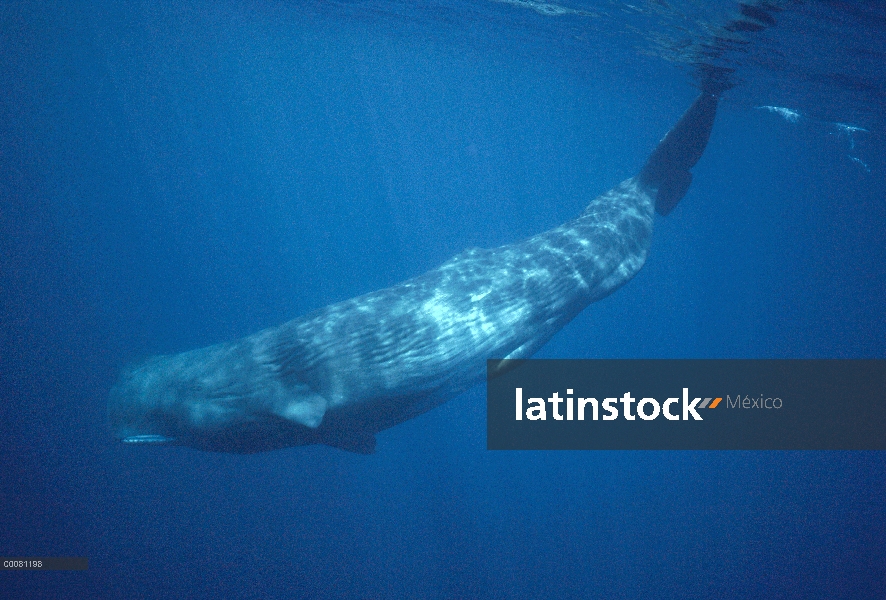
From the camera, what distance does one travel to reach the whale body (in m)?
5.53

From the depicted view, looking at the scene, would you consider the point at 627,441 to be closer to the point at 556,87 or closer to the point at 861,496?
the point at 861,496

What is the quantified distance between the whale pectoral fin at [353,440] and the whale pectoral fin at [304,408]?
836mm

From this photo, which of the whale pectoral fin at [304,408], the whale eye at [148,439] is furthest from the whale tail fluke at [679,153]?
the whale eye at [148,439]

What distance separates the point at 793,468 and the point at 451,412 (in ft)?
50.1

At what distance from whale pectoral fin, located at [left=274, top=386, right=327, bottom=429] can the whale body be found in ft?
0.04

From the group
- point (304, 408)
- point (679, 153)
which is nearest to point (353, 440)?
point (304, 408)

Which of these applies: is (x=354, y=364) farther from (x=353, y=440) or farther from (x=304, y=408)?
(x=353, y=440)

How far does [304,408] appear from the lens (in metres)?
5.37

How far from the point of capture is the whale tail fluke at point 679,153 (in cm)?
995

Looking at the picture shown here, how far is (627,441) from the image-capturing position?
830 inches

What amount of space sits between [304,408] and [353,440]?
1226 millimetres

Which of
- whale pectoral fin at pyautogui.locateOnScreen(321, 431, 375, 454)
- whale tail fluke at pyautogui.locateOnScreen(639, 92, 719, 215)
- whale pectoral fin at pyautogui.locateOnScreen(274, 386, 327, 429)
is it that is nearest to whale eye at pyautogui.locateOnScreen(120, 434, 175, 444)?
whale pectoral fin at pyautogui.locateOnScreen(274, 386, 327, 429)

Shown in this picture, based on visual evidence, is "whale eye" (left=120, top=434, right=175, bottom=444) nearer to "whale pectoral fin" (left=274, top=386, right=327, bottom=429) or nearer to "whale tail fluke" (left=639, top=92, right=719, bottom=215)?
"whale pectoral fin" (left=274, top=386, right=327, bottom=429)

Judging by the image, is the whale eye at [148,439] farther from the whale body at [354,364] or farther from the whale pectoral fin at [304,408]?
the whale pectoral fin at [304,408]
